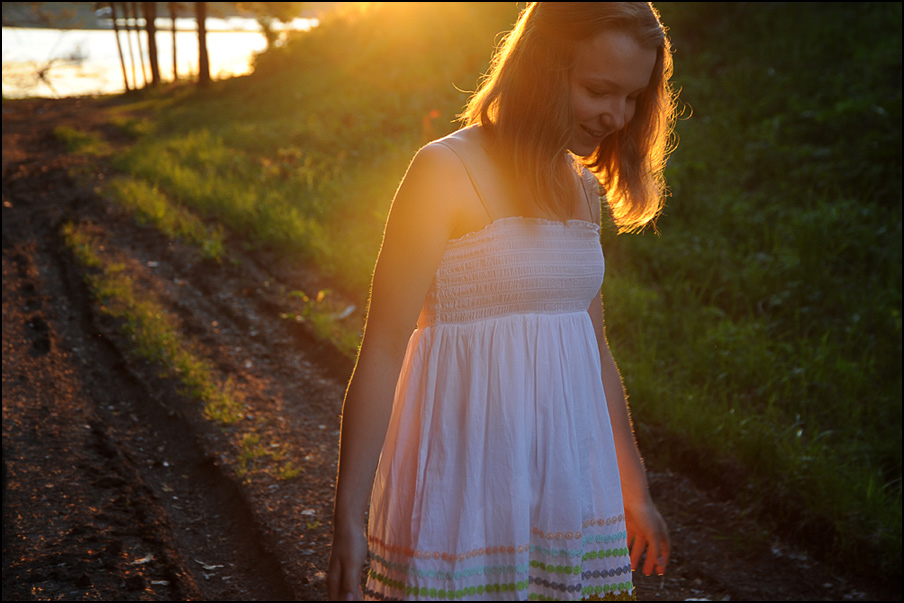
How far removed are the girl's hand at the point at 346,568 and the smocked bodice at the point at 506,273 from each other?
1.49ft

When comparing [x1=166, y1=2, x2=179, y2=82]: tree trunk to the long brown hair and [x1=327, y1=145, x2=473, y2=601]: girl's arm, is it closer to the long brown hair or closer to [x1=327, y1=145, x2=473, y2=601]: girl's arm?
the long brown hair

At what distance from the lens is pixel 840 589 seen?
3.31 m

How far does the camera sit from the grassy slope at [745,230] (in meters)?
4.15

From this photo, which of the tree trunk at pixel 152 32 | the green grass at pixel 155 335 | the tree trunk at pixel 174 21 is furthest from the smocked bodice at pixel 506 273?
the tree trunk at pixel 152 32

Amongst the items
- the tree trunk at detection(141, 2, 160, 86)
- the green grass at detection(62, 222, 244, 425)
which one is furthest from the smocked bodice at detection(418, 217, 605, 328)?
the tree trunk at detection(141, 2, 160, 86)

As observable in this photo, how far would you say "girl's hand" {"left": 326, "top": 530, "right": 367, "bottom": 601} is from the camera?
48.6 inches

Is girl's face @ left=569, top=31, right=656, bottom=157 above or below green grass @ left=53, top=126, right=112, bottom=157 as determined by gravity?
below

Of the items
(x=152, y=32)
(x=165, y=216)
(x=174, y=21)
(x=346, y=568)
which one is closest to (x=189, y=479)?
(x=346, y=568)

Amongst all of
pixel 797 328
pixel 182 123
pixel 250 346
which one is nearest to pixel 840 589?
pixel 797 328

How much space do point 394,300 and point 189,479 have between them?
3.11 m

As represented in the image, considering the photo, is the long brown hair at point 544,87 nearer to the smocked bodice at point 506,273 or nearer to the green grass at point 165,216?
the smocked bodice at point 506,273

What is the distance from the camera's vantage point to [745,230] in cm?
685

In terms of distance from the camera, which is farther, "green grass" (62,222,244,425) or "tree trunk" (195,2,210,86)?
"tree trunk" (195,2,210,86)

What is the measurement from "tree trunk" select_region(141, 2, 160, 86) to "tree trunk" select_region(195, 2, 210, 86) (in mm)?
4620
